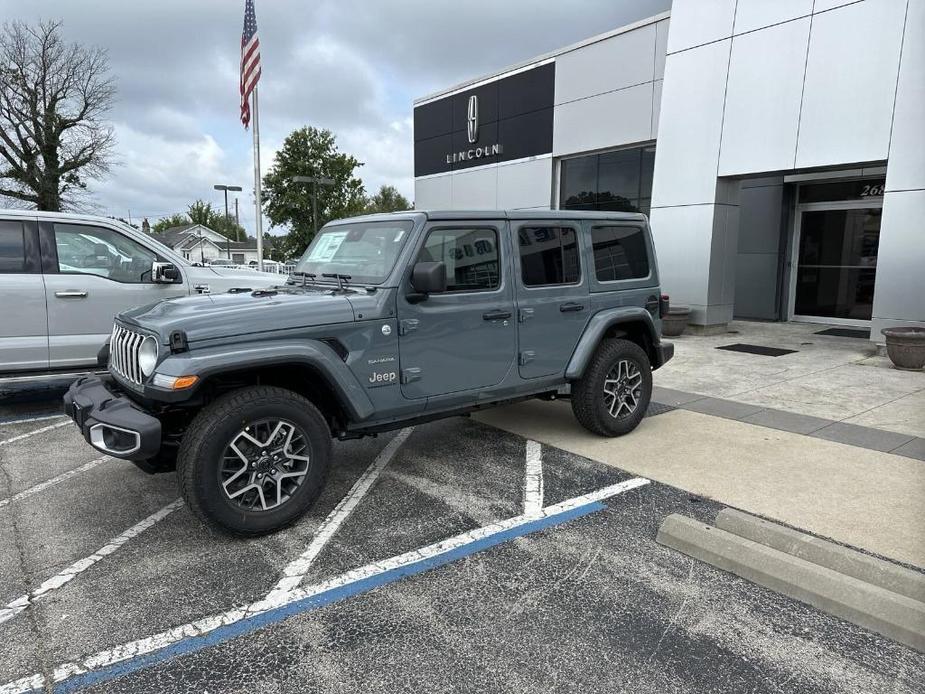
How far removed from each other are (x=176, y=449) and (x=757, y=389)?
20.6 feet

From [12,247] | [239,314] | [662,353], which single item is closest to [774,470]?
[662,353]

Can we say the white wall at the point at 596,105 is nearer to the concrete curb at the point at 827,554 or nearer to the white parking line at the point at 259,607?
the concrete curb at the point at 827,554

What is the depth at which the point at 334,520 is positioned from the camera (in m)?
3.84

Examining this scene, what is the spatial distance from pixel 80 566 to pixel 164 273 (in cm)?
380

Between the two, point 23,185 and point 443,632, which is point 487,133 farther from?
point 23,185

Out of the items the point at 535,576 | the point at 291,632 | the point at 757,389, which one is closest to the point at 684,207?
the point at 757,389

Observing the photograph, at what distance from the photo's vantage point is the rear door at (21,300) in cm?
593

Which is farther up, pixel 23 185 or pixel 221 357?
pixel 23 185

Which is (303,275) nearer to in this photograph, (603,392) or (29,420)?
(603,392)

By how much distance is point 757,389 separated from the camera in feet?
24.1

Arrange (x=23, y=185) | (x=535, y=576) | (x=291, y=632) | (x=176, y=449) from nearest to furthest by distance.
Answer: (x=291, y=632) → (x=535, y=576) → (x=176, y=449) → (x=23, y=185)

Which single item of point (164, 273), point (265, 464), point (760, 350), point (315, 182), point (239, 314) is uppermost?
point (315, 182)

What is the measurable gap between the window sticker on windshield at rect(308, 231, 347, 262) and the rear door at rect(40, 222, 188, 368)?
271 cm

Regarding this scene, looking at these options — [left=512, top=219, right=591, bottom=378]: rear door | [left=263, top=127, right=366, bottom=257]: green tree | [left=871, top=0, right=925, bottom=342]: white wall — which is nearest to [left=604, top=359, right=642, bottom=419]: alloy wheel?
[left=512, top=219, right=591, bottom=378]: rear door
